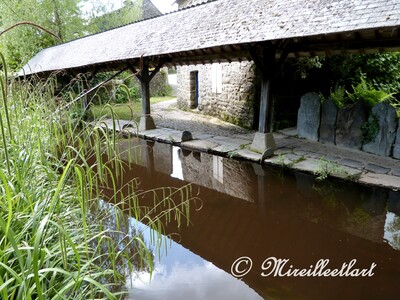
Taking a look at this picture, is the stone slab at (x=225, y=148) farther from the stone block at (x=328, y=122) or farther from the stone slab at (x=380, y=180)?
the stone slab at (x=380, y=180)

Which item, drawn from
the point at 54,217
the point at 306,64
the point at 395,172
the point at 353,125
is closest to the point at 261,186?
the point at 395,172

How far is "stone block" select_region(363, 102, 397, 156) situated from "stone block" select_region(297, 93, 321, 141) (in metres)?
1.14

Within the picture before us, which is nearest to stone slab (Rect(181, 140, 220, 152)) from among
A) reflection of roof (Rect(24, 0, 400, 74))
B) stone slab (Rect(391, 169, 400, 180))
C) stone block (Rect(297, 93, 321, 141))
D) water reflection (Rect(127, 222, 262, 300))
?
reflection of roof (Rect(24, 0, 400, 74))

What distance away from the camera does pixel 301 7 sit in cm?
451

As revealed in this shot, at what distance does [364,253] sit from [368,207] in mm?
1059

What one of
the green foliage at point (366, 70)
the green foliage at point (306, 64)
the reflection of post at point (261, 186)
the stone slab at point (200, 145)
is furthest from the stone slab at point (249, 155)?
the green foliage at point (366, 70)

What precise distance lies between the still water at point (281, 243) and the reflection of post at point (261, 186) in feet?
0.04

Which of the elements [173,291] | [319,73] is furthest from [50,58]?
[173,291]

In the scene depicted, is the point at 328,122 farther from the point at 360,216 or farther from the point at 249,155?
the point at 360,216

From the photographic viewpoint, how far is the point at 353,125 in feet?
17.9

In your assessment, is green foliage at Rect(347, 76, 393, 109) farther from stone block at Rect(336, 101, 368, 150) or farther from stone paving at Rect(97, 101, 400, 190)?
stone paving at Rect(97, 101, 400, 190)

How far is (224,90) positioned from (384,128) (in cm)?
484

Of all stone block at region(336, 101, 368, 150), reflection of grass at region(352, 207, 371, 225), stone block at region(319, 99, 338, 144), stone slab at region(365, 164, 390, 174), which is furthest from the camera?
stone block at region(319, 99, 338, 144)

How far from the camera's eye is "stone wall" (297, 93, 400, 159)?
4879 mm
